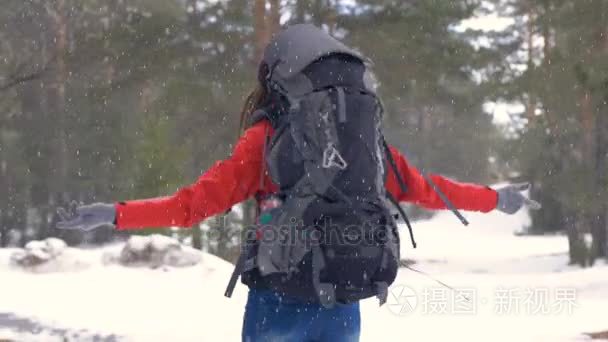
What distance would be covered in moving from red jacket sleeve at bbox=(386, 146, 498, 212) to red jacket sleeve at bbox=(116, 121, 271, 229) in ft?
1.86

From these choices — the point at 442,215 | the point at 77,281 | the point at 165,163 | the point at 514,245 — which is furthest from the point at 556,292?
the point at 442,215

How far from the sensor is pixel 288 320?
2.25m

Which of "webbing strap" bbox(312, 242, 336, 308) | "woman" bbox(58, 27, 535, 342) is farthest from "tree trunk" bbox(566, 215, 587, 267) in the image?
"webbing strap" bbox(312, 242, 336, 308)

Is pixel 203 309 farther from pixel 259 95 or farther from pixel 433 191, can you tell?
pixel 259 95

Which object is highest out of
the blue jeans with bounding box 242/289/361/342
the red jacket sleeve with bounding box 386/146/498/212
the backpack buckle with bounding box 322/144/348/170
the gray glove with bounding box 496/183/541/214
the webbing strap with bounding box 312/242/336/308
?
the backpack buckle with bounding box 322/144/348/170

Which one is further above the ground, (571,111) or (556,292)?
(571,111)

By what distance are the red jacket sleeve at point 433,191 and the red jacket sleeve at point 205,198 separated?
0.57 meters

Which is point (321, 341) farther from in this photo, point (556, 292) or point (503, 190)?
point (556, 292)

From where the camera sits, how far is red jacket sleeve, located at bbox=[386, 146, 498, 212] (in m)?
2.59

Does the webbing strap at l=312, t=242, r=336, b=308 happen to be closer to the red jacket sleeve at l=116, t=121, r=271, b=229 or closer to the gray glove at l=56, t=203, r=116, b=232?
the red jacket sleeve at l=116, t=121, r=271, b=229

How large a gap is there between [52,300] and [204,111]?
8018 millimetres

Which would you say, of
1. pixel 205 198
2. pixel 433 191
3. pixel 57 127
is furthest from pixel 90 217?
pixel 57 127

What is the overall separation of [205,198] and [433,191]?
0.93 metres

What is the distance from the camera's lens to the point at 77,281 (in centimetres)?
851
